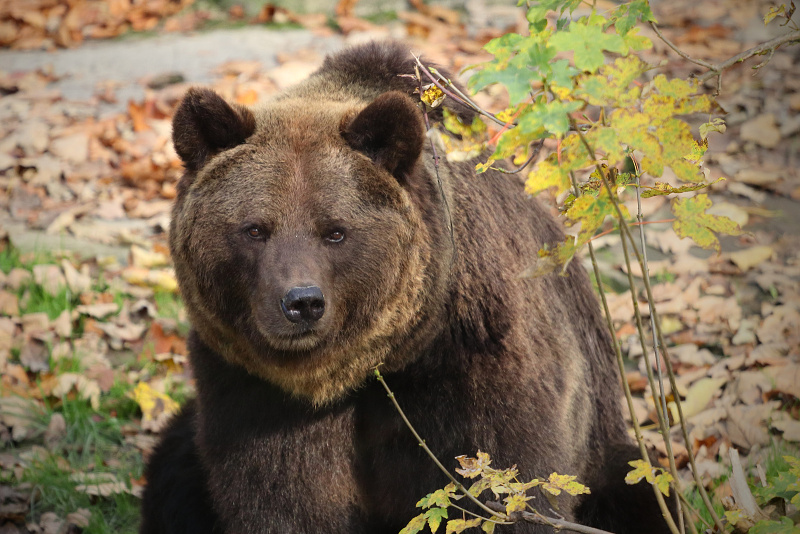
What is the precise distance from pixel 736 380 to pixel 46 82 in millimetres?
7885

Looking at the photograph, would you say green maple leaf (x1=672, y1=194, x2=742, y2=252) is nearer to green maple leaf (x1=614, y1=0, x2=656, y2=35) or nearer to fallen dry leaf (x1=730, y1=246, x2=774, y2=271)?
green maple leaf (x1=614, y1=0, x2=656, y2=35)

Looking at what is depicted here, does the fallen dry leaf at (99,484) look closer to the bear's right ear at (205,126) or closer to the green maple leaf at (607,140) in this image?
the bear's right ear at (205,126)

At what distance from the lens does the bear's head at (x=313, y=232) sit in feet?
10.6

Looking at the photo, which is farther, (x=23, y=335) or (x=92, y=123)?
(x=92, y=123)

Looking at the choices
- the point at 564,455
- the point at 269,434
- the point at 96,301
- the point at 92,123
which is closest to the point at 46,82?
the point at 92,123

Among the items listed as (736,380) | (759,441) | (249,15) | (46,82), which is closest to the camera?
(759,441)

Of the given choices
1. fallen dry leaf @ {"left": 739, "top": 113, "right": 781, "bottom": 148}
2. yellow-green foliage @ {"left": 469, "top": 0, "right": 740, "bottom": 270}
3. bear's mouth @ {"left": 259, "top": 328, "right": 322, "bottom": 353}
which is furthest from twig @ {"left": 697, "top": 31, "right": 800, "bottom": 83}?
fallen dry leaf @ {"left": 739, "top": 113, "right": 781, "bottom": 148}

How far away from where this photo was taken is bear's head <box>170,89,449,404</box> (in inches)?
127

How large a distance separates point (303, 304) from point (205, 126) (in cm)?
88

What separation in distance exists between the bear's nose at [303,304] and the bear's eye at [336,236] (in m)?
0.26

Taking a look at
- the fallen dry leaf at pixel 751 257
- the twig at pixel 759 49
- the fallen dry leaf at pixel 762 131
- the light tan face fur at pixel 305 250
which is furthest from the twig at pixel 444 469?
the fallen dry leaf at pixel 762 131

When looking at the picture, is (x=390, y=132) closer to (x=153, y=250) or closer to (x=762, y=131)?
(x=153, y=250)

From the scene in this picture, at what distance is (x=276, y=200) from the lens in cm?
324

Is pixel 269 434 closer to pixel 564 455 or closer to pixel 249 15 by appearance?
pixel 564 455
